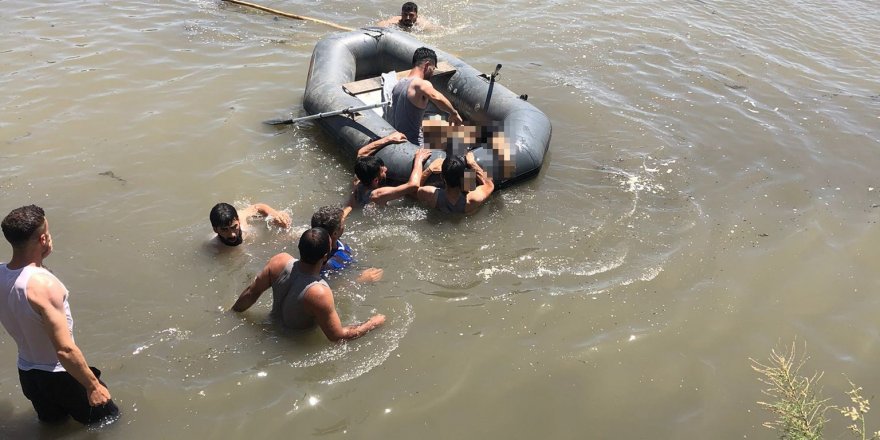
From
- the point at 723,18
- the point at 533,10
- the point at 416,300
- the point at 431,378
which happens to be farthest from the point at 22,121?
the point at 723,18

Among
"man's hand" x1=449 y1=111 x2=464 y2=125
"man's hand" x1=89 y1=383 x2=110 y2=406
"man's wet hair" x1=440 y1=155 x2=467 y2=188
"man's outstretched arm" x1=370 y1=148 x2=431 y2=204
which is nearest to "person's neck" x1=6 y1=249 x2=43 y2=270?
"man's hand" x1=89 y1=383 x2=110 y2=406

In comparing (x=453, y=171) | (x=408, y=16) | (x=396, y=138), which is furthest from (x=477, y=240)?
(x=408, y=16)

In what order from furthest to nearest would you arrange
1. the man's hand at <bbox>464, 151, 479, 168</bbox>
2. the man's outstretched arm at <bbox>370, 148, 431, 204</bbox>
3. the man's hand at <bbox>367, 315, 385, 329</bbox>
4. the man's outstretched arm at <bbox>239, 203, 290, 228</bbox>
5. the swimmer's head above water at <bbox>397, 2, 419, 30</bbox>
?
the swimmer's head above water at <bbox>397, 2, 419, 30</bbox> → the man's hand at <bbox>464, 151, 479, 168</bbox> → the man's outstretched arm at <bbox>370, 148, 431, 204</bbox> → the man's outstretched arm at <bbox>239, 203, 290, 228</bbox> → the man's hand at <bbox>367, 315, 385, 329</bbox>

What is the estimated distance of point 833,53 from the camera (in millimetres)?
9695

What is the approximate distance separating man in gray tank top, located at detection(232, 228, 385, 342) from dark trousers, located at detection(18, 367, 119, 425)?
110 cm

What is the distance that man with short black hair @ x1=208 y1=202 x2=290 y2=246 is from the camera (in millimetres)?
4625

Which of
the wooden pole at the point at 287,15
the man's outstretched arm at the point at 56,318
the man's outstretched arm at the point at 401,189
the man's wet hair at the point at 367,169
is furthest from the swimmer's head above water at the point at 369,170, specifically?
the wooden pole at the point at 287,15

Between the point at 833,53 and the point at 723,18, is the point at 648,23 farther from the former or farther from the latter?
the point at 833,53

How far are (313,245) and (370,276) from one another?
111 cm

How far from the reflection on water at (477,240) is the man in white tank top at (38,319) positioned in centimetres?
46

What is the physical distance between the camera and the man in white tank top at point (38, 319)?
287 cm

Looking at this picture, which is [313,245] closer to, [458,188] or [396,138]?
[458,188]

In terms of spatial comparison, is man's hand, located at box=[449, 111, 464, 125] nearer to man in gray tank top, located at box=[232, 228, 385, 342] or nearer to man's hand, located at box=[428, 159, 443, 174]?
man's hand, located at box=[428, 159, 443, 174]

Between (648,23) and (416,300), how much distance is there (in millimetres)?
8208
